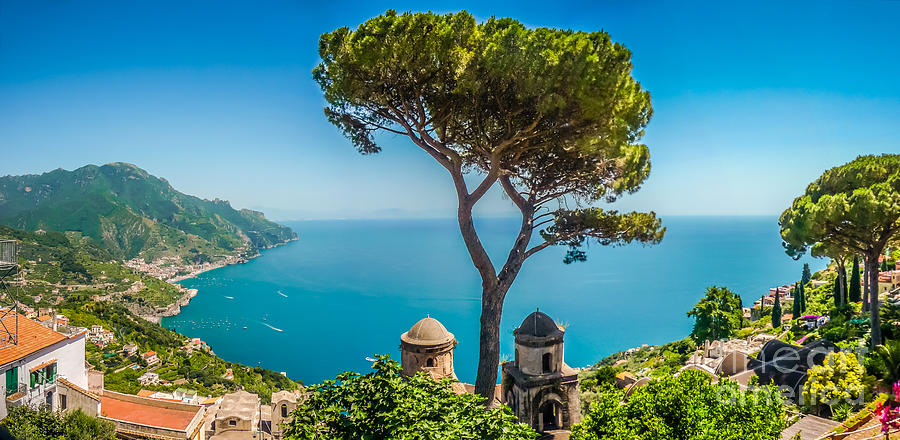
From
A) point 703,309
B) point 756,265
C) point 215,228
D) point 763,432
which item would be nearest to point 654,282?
point 756,265

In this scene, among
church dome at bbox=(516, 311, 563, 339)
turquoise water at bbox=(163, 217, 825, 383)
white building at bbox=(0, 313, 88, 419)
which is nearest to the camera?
church dome at bbox=(516, 311, 563, 339)

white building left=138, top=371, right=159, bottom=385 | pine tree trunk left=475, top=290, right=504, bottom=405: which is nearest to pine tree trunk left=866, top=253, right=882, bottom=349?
pine tree trunk left=475, top=290, right=504, bottom=405

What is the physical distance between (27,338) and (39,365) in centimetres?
96

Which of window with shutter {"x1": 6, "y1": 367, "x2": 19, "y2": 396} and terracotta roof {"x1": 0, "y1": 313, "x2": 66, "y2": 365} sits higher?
terracotta roof {"x1": 0, "y1": 313, "x2": 66, "y2": 365}

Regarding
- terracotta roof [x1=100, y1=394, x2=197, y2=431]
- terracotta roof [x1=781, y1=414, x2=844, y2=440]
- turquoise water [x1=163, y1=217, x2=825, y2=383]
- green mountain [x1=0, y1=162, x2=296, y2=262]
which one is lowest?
turquoise water [x1=163, y1=217, x2=825, y2=383]

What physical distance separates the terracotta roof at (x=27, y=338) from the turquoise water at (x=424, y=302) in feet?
124

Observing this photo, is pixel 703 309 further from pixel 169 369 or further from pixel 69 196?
pixel 69 196

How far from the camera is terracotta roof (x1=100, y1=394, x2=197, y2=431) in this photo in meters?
15.1

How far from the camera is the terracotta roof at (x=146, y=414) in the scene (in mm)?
15070

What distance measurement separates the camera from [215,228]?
6270 inches

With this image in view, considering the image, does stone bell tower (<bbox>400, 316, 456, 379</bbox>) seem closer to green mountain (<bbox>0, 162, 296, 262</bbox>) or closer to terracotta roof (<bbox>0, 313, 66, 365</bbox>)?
terracotta roof (<bbox>0, 313, 66, 365</bbox>)

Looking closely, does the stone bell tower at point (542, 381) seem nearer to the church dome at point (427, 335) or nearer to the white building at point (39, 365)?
the church dome at point (427, 335)

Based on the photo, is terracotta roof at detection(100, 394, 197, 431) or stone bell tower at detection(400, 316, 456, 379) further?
terracotta roof at detection(100, 394, 197, 431)

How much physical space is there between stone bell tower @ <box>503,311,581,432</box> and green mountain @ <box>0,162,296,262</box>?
3656 inches
